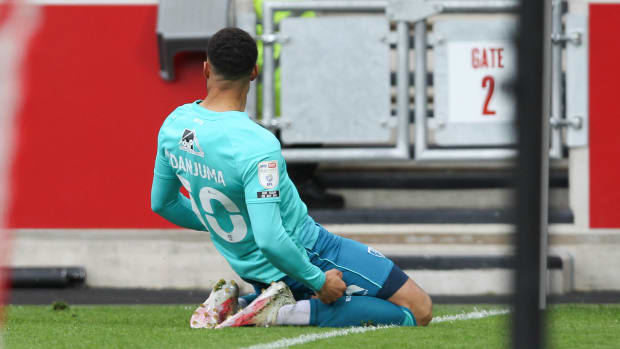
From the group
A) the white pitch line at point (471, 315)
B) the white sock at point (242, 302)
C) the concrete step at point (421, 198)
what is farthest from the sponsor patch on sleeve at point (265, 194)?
the concrete step at point (421, 198)

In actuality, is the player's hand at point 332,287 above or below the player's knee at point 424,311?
above

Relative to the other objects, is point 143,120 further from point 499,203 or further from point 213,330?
Result: point 213,330

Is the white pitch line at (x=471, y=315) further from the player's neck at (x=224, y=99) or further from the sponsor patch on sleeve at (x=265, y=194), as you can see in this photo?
the player's neck at (x=224, y=99)

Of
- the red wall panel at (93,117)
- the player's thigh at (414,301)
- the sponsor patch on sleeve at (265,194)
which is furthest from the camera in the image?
the red wall panel at (93,117)

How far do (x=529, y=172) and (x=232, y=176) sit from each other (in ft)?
8.37

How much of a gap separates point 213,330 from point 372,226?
3.26 metres

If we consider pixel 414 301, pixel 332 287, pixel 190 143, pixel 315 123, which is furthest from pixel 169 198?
pixel 315 123

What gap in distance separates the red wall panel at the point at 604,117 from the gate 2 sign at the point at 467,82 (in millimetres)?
655

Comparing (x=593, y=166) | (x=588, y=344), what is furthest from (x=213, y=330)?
(x=593, y=166)

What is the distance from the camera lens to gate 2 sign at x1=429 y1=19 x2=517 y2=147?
23.0 ft

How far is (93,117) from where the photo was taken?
7250 millimetres

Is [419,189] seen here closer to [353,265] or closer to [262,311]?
[353,265]

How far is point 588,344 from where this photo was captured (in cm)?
378

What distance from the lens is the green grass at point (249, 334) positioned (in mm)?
3650
